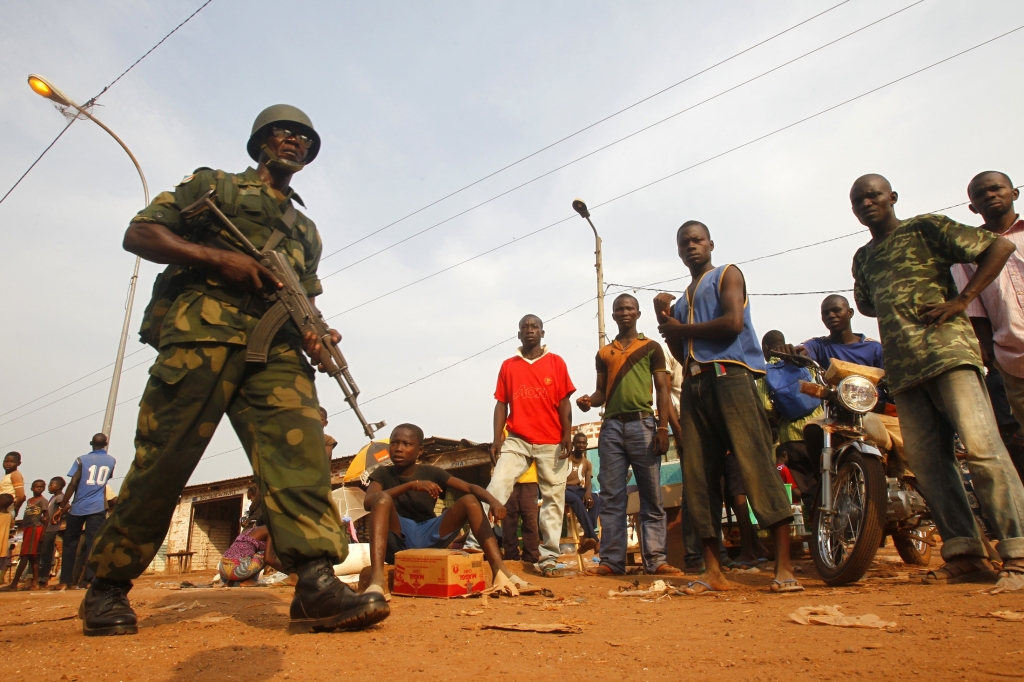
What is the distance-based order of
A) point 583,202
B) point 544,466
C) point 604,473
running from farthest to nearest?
point 583,202 → point 544,466 → point 604,473

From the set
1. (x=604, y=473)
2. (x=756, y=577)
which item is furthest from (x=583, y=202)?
(x=756, y=577)

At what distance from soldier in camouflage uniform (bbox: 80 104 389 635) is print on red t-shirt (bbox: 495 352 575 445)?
3290 mm

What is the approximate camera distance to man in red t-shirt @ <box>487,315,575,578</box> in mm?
5863

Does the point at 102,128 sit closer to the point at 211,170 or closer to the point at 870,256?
the point at 211,170

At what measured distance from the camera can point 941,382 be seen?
363 cm

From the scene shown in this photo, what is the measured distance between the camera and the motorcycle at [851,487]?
3705 millimetres

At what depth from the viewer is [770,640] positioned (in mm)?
2416

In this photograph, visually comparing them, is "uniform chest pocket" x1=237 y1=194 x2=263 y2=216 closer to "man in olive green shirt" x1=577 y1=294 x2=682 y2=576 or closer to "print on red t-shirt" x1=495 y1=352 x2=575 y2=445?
"man in olive green shirt" x1=577 y1=294 x2=682 y2=576

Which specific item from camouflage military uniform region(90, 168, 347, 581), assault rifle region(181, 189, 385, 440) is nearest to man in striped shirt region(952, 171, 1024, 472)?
assault rifle region(181, 189, 385, 440)

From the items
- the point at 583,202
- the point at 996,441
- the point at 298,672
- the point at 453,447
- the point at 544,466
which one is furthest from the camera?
the point at 453,447

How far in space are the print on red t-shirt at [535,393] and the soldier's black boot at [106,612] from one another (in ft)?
11.9

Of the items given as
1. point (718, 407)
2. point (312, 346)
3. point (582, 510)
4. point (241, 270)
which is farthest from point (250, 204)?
point (582, 510)

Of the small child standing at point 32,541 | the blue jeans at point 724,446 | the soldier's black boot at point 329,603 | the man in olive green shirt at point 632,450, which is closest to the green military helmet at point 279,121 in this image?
the soldier's black boot at point 329,603

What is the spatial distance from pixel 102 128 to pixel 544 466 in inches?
435
